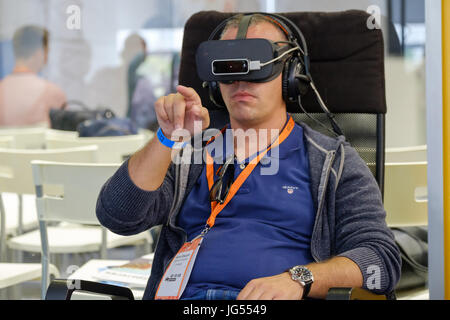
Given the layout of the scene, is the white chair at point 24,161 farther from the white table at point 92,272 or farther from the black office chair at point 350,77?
the black office chair at point 350,77

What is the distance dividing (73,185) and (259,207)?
66cm

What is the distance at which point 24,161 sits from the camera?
191 centimetres

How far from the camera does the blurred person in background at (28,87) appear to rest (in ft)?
→ 11.9

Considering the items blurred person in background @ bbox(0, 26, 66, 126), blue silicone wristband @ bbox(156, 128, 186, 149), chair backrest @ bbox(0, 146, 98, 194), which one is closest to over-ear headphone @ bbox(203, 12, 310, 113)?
blue silicone wristband @ bbox(156, 128, 186, 149)

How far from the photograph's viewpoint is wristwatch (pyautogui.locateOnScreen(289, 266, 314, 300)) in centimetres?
102

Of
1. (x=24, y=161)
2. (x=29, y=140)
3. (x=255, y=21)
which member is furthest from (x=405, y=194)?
(x=29, y=140)

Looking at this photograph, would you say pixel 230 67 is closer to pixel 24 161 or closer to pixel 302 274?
pixel 302 274

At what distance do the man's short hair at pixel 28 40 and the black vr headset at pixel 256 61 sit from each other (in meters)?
2.72

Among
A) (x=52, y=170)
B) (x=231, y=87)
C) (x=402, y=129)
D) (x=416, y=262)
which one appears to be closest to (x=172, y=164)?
(x=231, y=87)

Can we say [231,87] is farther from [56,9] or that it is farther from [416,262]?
[56,9]

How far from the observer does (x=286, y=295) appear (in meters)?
0.99

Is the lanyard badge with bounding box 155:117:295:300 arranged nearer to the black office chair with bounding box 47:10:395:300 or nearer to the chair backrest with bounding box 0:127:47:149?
the black office chair with bounding box 47:10:395:300

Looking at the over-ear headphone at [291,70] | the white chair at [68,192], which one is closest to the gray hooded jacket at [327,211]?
the over-ear headphone at [291,70]

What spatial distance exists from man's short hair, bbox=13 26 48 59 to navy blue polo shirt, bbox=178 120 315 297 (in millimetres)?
2793
